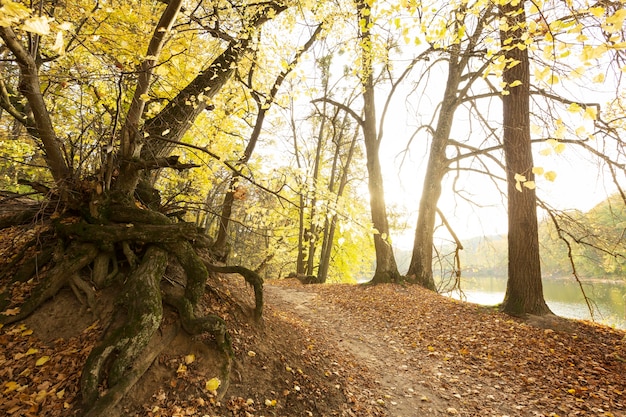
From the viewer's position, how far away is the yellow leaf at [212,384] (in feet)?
9.71

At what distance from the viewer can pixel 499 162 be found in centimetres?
834

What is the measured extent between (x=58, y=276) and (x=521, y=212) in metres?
7.56

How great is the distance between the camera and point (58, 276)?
3.40 m

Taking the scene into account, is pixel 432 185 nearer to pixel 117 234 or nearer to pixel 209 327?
pixel 209 327

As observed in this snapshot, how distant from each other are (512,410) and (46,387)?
4866 millimetres

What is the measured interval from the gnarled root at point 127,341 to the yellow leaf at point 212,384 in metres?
0.67

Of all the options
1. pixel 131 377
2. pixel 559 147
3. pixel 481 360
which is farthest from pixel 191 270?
pixel 481 360

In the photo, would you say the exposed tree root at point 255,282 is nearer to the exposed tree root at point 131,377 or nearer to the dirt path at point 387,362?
the exposed tree root at point 131,377

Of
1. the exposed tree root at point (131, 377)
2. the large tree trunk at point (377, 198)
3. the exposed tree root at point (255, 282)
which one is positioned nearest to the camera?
the exposed tree root at point (131, 377)

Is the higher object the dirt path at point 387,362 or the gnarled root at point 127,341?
the gnarled root at point 127,341

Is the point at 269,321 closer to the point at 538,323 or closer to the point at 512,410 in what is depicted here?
the point at 512,410

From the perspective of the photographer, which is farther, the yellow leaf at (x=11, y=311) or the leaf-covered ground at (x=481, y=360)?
the leaf-covered ground at (x=481, y=360)

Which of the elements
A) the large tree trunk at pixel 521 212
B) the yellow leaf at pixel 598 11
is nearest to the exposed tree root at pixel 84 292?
the yellow leaf at pixel 598 11

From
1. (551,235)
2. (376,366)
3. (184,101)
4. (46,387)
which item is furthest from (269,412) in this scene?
(551,235)
